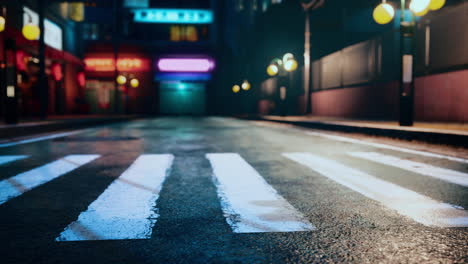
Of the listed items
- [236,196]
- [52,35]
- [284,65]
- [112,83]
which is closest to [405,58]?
[236,196]

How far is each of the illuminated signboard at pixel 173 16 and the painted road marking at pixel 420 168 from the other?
47.1 metres

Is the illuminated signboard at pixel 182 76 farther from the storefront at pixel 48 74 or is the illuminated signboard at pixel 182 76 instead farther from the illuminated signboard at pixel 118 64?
the storefront at pixel 48 74

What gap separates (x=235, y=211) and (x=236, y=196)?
0.62m

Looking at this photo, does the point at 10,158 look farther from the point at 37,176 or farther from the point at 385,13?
the point at 385,13

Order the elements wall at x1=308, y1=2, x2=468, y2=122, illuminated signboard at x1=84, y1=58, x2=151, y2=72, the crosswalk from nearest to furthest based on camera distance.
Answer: the crosswalk → wall at x1=308, y1=2, x2=468, y2=122 → illuminated signboard at x1=84, y1=58, x2=151, y2=72

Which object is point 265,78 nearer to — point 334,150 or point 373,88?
point 373,88

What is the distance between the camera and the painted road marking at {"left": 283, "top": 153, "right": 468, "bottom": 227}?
3.36 metres

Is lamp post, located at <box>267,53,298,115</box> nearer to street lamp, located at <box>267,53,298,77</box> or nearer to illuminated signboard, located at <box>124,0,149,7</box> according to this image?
street lamp, located at <box>267,53,298,77</box>

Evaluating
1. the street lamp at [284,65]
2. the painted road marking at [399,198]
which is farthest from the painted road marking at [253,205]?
the street lamp at [284,65]

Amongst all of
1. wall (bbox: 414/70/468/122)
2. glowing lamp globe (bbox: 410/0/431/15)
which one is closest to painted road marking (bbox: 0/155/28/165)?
glowing lamp globe (bbox: 410/0/431/15)

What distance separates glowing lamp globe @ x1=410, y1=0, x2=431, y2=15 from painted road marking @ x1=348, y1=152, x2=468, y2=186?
161 inches

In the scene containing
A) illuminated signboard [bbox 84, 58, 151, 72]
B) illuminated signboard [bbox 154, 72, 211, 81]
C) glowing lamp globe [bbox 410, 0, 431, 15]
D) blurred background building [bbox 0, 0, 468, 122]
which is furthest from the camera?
illuminated signboard [bbox 154, 72, 211, 81]

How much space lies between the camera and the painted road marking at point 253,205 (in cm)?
316

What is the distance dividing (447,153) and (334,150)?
Answer: 6.55 feet
